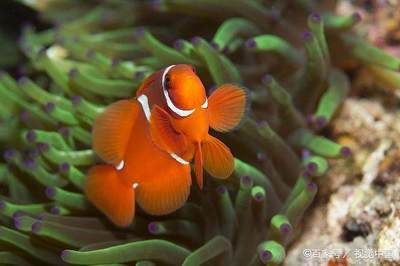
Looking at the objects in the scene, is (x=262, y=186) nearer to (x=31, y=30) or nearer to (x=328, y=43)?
(x=328, y=43)

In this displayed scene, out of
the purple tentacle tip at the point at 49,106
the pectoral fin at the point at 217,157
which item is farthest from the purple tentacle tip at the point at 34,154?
the pectoral fin at the point at 217,157

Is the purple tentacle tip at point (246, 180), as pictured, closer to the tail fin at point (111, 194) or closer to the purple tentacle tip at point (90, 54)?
the tail fin at point (111, 194)

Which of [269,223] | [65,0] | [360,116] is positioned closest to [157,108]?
[269,223]

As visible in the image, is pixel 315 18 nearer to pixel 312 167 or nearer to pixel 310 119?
pixel 310 119

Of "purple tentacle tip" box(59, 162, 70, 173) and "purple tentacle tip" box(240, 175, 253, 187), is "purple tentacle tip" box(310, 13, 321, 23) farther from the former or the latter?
"purple tentacle tip" box(59, 162, 70, 173)

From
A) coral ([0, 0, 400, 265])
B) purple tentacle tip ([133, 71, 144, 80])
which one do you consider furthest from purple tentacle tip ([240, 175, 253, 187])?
purple tentacle tip ([133, 71, 144, 80])
